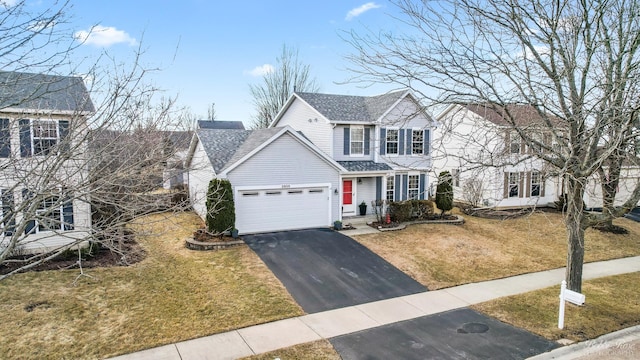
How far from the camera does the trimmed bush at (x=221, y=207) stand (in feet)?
49.2

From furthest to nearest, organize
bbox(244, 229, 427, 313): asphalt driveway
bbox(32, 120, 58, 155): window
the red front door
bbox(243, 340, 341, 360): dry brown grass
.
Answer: the red front door, bbox(244, 229, 427, 313): asphalt driveway, bbox(243, 340, 341, 360): dry brown grass, bbox(32, 120, 58, 155): window

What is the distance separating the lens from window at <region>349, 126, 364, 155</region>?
20297 millimetres

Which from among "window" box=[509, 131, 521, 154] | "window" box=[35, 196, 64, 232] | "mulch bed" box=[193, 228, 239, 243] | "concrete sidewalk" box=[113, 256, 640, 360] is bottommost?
"concrete sidewalk" box=[113, 256, 640, 360]

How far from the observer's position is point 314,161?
691 inches

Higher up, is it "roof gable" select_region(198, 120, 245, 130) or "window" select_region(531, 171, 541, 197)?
"roof gable" select_region(198, 120, 245, 130)

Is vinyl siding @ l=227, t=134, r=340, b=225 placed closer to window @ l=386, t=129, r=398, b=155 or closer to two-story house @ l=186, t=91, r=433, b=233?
two-story house @ l=186, t=91, r=433, b=233

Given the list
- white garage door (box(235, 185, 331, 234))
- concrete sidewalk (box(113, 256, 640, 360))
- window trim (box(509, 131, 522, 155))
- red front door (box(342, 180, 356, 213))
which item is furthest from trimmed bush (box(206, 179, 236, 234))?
window trim (box(509, 131, 522, 155))

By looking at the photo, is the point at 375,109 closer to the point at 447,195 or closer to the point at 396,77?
the point at 447,195

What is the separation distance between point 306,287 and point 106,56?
25.6ft

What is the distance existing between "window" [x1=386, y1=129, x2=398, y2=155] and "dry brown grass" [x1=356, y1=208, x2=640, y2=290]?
176 inches

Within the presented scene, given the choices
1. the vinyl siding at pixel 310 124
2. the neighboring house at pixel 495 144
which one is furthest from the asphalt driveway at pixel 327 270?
the vinyl siding at pixel 310 124

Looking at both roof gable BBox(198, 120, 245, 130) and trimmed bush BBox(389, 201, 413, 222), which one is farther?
roof gable BBox(198, 120, 245, 130)

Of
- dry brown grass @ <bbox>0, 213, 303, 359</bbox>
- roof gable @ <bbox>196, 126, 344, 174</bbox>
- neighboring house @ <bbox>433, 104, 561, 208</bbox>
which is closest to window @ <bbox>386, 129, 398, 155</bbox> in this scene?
roof gable @ <bbox>196, 126, 344, 174</bbox>

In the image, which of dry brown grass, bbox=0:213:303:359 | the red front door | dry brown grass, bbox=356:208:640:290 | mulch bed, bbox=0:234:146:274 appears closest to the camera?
dry brown grass, bbox=0:213:303:359
